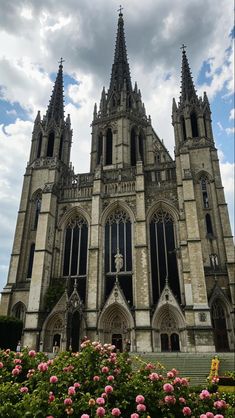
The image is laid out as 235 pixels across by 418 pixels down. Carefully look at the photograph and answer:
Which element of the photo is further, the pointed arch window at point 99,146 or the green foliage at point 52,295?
the pointed arch window at point 99,146

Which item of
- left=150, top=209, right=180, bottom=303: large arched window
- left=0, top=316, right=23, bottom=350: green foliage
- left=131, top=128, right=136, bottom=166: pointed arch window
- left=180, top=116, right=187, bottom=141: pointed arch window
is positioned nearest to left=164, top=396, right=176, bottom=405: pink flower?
left=0, top=316, right=23, bottom=350: green foliage

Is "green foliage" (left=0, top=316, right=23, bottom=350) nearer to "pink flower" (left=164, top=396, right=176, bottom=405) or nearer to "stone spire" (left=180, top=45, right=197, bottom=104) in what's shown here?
"pink flower" (left=164, top=396, right=176, bottom=405)

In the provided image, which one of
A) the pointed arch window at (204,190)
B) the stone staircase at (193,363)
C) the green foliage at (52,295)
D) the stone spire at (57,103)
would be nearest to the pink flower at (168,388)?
the stone staircase at (193,363)

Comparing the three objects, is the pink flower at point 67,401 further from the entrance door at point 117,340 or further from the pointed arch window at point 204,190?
the pointed arch window at point 204,190

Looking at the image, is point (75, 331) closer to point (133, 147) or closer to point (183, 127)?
point (133, 147)

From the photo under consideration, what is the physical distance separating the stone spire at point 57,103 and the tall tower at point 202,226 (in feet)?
45.7

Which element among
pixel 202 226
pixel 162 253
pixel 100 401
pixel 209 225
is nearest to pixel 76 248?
pixel 162 253

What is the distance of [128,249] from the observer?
27625 mm

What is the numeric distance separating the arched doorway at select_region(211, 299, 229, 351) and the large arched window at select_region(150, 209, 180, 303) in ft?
9.72

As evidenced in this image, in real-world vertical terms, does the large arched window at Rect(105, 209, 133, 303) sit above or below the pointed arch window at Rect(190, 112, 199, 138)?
below

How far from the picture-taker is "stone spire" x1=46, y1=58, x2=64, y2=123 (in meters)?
37.2

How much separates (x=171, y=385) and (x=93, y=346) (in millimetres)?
1720

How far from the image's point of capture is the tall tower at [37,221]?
26.1 m

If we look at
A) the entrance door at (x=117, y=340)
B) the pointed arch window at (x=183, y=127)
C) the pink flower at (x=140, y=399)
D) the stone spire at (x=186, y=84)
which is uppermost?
the stone spire at (x=186, y=84)
